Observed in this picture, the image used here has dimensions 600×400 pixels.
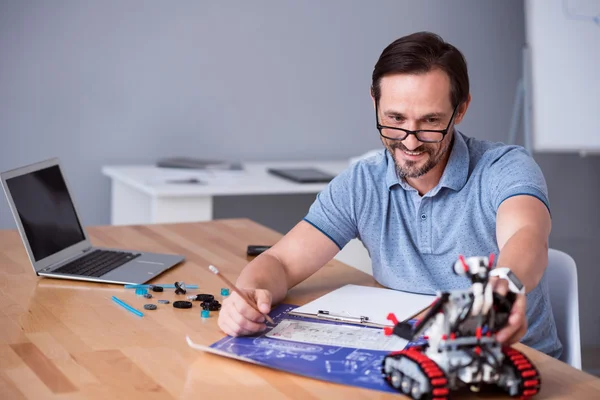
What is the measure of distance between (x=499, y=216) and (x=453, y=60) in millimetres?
356

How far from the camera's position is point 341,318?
4.86 feet

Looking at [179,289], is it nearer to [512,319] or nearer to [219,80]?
[512,319]

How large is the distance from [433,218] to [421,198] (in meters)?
0.05

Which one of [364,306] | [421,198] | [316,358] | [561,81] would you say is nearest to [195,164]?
[561,81]

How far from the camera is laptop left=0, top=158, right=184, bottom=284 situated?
5.72 feet

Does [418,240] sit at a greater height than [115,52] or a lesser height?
lesser

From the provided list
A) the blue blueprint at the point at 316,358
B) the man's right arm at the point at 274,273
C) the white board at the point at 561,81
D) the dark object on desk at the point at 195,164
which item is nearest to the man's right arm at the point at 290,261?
the man's right arm at the point at 274,273

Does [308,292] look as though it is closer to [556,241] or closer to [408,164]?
[408,164]

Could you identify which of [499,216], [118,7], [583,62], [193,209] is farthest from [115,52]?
[499,216]

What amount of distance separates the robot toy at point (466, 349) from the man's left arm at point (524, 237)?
0.71 ft

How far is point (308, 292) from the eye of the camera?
170 centimetres

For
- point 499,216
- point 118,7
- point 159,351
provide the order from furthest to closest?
point 118,7, point 499,216, point 159,351

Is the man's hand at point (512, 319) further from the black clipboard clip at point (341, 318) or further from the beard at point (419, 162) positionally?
the beard at point (419, 162)

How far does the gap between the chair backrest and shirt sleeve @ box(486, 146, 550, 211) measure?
25 cm
